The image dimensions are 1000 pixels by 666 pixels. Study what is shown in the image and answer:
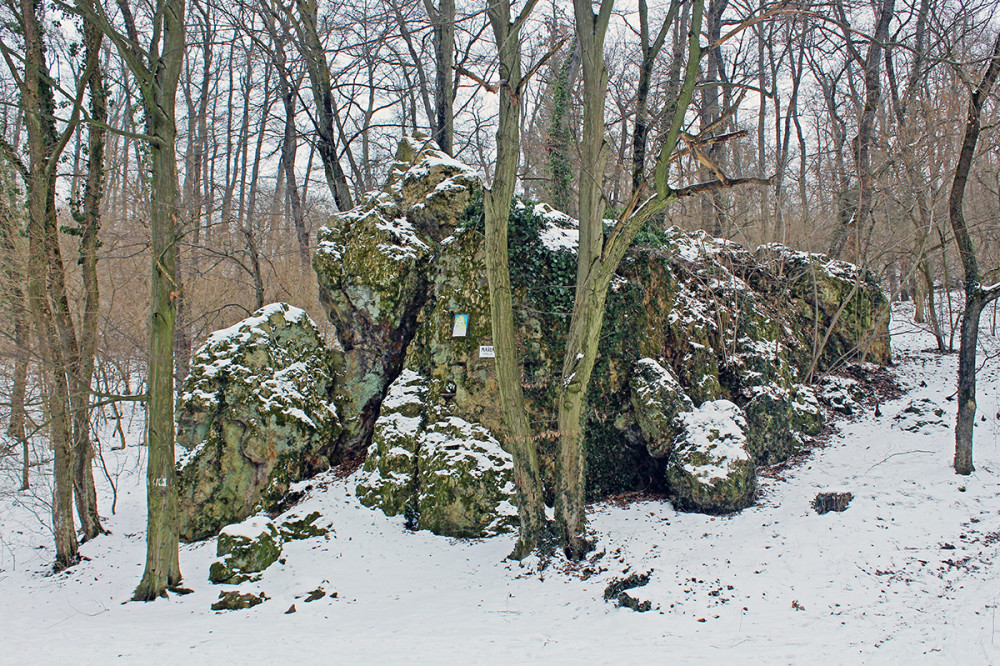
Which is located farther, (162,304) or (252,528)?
(252,528)

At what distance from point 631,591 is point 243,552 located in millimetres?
4087

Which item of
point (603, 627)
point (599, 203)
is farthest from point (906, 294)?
point (603, 627)

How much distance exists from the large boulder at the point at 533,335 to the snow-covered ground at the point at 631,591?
78 centimetres

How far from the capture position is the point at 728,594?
4.66 metres

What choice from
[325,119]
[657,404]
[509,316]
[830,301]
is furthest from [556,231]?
[325,119]

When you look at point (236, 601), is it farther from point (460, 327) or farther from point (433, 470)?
point (460, 327)

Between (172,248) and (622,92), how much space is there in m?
7.23

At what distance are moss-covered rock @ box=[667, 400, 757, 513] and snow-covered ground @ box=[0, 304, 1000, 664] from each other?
210 millimetres

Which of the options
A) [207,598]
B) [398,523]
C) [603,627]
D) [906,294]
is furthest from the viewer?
[906,294]

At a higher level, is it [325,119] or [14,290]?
[325,119]

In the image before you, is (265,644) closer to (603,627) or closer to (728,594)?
(603,627)

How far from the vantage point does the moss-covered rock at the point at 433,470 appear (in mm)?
6457

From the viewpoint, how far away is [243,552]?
5898 mm

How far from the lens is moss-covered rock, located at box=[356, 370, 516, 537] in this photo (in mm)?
6457
